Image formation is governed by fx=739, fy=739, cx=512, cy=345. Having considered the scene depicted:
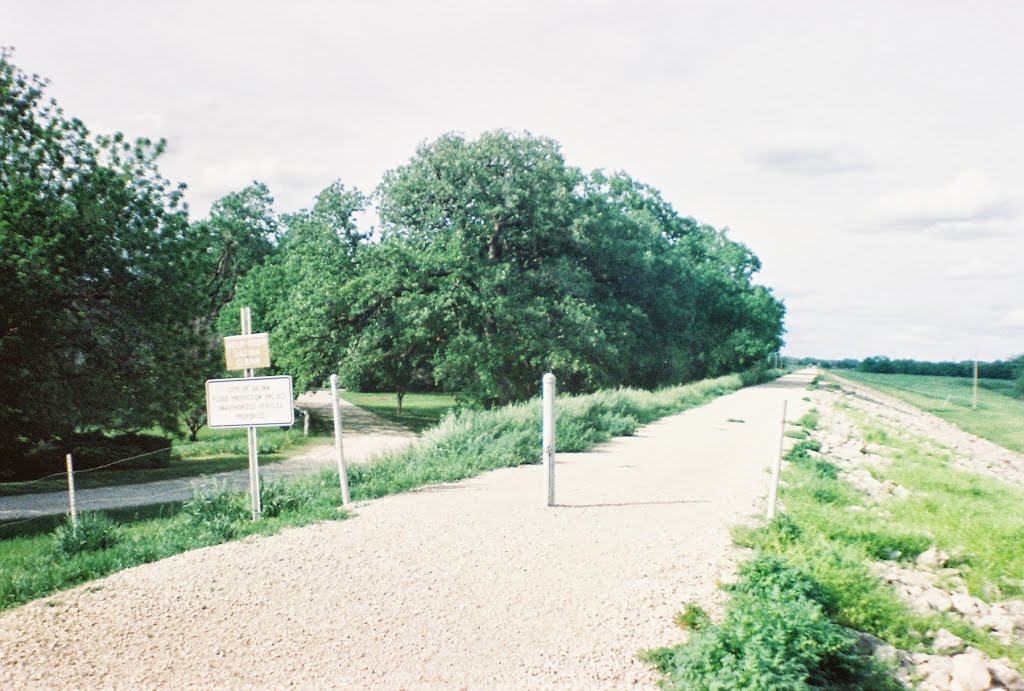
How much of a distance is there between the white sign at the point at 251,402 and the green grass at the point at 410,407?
1525 cm

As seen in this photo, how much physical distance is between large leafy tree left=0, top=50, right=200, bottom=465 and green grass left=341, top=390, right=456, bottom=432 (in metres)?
9.48

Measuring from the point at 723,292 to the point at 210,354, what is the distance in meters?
41.2

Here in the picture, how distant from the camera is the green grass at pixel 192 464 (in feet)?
67.0

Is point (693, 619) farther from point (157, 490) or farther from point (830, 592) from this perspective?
point (157, 490)

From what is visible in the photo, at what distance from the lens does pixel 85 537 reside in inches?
352

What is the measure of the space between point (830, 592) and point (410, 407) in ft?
153

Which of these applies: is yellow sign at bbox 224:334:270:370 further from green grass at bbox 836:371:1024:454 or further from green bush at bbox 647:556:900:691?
green grass at bbox 836:371:1024:454

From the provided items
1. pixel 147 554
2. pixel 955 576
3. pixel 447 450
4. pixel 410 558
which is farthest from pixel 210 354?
pixel 955 576

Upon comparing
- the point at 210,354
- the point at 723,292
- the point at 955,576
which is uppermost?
A: the point at 723,292

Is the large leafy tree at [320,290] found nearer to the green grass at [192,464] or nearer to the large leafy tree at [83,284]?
the green grass at [192,464]

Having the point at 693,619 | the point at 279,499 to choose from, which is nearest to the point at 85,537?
the point at 279,499

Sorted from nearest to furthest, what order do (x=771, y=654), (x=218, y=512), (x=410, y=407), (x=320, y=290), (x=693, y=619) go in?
(x=771, y=654) → (x=693, y=619) → (x=218, y=512) → (x=320, y=290) → (x=410, y=407)

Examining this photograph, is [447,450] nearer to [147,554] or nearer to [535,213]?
[147,554]

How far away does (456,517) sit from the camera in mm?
→ 8609
